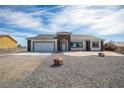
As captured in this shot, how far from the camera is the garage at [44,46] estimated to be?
2418 centimetres

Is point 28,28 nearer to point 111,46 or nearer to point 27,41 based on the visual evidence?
point 27,41

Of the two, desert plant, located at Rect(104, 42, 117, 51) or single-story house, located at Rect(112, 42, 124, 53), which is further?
desert plant, located at Rect(104, 42, 117, 51)

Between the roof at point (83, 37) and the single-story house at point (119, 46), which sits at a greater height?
the roof at point (83, 37)

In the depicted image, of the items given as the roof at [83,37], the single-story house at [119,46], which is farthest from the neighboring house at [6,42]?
the single-story house at [119,46]

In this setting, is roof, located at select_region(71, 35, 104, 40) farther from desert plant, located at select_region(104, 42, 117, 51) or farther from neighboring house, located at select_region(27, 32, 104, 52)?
desert plant, located at select_region(104, 42, 117, 51)

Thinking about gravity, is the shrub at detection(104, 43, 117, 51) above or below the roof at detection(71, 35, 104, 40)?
below

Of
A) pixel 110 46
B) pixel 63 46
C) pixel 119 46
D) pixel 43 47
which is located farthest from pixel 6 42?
pixel 119 46

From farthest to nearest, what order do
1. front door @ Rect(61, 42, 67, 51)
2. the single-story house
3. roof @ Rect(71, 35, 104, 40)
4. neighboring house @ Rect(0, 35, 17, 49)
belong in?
neighboring house @ Rect(0, 35, 17, 49)
roof @ Rect(71, 35, 104, 40)
front door @ Rect(61, 42, 67, 51)
the single-story house

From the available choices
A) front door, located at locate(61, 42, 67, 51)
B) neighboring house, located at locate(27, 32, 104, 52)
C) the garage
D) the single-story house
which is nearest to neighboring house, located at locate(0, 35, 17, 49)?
neighboring house, located at locate(27, 32, 104, 52)

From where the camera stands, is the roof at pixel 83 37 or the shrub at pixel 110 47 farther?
the roof at pixel 83 37

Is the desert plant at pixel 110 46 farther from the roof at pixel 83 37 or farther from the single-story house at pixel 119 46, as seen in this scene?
the roof at pixel 83 37

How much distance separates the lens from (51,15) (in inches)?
617

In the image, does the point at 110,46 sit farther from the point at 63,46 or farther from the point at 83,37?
the point at 63,46

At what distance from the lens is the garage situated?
24183 mm
